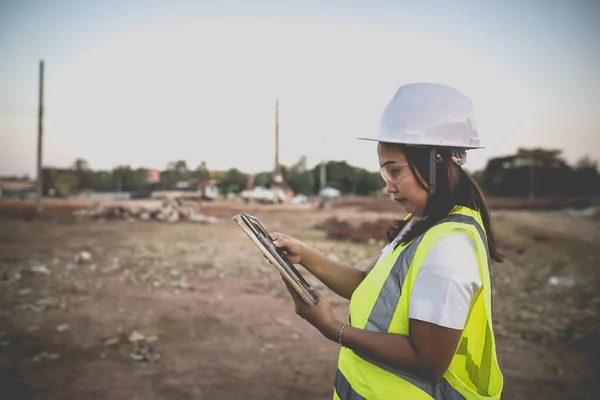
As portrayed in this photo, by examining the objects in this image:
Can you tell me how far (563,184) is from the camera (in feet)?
63.7

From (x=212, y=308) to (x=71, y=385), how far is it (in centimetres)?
225

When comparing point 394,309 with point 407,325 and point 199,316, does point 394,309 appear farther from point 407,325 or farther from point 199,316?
point 199,316

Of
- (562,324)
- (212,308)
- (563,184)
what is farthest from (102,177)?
(563,184)

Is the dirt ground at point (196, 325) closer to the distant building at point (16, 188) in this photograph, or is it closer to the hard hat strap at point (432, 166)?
the hard hat strap at point (432, 166)

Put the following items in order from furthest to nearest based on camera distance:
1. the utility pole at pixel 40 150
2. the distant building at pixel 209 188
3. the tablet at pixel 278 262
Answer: the distant building at pixel 209 188 → the utility pole at pixel 40 150 → the tablet at pixel 278 262

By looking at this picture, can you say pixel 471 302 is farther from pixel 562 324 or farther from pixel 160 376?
pixel 562 324

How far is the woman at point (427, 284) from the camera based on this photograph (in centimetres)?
107

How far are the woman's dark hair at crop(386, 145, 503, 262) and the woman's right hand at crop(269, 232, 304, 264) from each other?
554mm

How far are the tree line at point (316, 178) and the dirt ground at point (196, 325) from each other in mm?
5109

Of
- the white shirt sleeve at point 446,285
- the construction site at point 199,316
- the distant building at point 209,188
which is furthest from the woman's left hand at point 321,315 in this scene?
the distant building at point 209,188

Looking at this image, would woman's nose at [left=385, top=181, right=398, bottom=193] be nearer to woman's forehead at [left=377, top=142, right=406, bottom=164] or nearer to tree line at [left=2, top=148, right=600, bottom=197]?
woman's forehead at [left=377, top=142, right=406, bottom=164]

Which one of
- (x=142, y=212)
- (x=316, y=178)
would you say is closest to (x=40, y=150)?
(x=142, y=212)

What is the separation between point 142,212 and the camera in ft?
46.7

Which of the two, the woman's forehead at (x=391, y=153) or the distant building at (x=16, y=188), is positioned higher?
the woman's forehead at (x=391, y=153)
